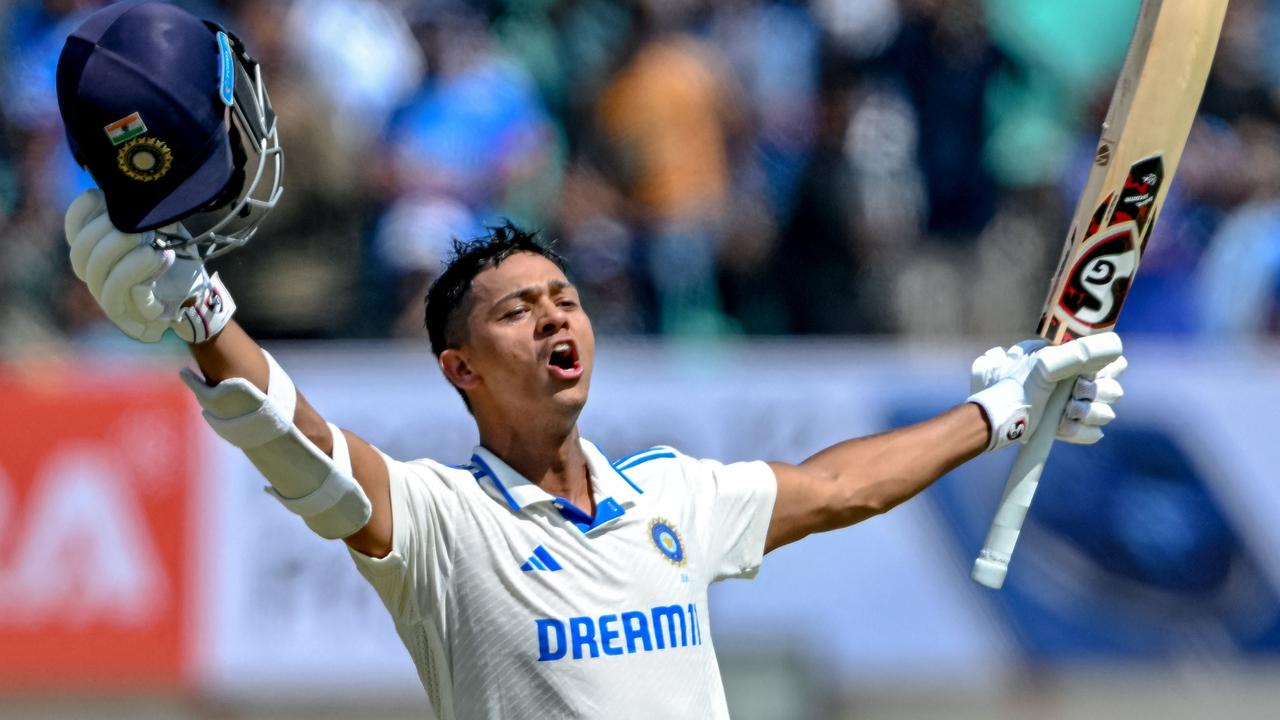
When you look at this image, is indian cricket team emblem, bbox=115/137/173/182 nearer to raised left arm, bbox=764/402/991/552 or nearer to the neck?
the neck

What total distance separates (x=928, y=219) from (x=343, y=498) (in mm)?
6969

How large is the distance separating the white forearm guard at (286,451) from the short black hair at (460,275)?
68 cm

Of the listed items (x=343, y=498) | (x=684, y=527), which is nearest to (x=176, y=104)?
(x=343, y=498)

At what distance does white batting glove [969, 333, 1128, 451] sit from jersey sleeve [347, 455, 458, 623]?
4.94 ft

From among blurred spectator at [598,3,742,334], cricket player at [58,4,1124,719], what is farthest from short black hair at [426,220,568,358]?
blurred spectator at [598,3,742,334]

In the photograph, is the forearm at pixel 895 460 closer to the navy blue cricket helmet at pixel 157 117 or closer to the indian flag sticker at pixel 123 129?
the navy blue cricket helmet at pixel 157 117

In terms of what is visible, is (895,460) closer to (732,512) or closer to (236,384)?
(732,512)

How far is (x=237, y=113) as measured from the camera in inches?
158

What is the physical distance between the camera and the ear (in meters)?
4.80

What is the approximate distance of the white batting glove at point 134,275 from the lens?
373 centimetres

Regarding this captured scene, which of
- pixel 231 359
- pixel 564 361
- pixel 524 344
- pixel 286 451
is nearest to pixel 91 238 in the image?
pixel 231 359

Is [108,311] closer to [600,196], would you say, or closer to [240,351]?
[240,351]

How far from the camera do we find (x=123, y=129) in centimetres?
380

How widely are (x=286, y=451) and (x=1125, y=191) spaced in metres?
2.44
